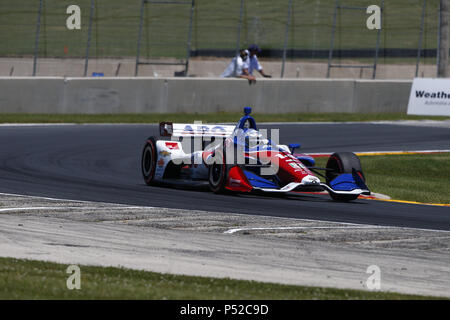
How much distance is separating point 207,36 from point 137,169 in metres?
21.3

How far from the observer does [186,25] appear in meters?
34.5

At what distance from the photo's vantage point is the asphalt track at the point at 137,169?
485 inches

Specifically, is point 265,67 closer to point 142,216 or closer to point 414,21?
point 414,21

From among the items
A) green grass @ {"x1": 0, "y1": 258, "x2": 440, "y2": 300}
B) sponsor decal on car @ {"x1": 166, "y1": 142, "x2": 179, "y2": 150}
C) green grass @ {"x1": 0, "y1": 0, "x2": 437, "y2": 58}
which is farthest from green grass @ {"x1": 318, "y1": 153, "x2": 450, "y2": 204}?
green grass @ {"x1": 0, "y1": 0, "x2": 437, "y2": 58}

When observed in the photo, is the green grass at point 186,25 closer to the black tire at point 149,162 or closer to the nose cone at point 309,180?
the black tire at point 149,162

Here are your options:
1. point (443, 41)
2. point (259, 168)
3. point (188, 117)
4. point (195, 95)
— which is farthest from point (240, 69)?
point (259, 168)

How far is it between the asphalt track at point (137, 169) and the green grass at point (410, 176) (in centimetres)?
125

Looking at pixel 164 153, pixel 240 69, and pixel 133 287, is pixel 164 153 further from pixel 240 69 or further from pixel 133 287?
pixel 240 69

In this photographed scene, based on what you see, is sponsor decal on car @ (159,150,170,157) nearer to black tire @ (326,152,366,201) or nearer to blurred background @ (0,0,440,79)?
black tire @ (326,152,366,201)

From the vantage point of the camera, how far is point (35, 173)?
594 inches

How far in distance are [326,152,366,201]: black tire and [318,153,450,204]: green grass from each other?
1340mm

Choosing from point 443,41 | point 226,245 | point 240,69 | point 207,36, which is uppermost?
point 207,36
